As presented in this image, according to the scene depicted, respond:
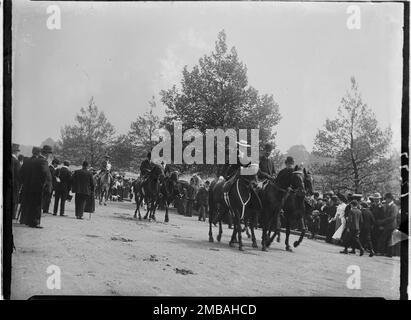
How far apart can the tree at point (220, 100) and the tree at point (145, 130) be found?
0.26m

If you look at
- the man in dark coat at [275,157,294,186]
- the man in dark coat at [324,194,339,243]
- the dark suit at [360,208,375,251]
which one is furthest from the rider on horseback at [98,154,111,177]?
the dark suit at [360,208,375,251]

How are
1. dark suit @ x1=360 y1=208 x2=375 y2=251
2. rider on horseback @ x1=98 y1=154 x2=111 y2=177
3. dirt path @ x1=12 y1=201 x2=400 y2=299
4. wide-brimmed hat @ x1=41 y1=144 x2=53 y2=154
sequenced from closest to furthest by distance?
dirt path @ x1=12 y1=201 x2=400 y2=299, wide-brimmed hat @ x1=41 y1=144 x2=53 y2=154, dark suit @ x1=360 y1=208 x2=375 y2=251, rider on horseback @ x1=98 y1=154 x2=111 y2=177

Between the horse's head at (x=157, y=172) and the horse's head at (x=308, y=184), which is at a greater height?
the horse's head at (x=157, y=172)

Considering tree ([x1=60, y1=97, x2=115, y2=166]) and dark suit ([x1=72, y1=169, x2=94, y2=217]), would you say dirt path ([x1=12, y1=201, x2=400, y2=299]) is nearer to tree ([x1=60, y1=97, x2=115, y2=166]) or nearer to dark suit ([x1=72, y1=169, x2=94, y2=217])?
dark suit ([x1=72, y1=169, x2=94, y2=217])

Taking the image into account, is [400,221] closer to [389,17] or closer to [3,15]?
[389,17]

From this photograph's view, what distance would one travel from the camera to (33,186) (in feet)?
32.9

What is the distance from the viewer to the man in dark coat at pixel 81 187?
11.4 meters

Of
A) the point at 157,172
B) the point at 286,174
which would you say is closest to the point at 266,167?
the point at 286,174

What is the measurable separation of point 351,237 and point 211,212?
11.5 ft

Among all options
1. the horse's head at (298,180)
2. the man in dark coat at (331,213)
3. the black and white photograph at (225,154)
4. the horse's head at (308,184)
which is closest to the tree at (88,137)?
the black and white photograph at (225,154)

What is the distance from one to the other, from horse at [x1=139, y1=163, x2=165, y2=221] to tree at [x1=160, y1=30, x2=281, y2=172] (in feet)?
7.44

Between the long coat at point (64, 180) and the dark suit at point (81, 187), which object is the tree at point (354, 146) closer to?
the dark suit at point (81, 187)

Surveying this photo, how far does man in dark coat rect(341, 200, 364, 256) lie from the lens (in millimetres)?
10337
